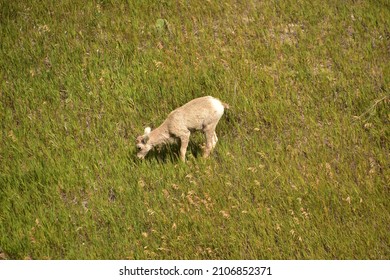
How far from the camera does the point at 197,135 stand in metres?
9.16

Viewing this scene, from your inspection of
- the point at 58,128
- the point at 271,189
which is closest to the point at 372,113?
the point at 271,189

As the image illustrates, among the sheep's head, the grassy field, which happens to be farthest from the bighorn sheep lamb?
the grassy field

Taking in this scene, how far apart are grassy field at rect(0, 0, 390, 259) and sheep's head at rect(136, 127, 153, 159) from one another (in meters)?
0.17

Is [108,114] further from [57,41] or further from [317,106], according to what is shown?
[317,106]

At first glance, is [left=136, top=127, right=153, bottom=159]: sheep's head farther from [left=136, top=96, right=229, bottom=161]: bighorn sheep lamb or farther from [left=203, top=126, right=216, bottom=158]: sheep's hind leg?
[left=203, top=126, right=216, bottom=158]: sheep's hind leg

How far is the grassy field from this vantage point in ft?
23.7

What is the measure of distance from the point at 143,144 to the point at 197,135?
1.05m

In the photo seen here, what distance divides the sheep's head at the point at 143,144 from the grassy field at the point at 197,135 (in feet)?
0.56

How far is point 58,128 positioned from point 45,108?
2.17 feet

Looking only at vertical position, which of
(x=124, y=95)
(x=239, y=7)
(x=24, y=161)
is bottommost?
(x=24, y=161)

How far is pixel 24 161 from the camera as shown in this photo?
8.72 meters

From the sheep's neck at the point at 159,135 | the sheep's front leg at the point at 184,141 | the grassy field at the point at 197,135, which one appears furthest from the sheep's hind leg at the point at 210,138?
the sheep's neck at the point at 159,135

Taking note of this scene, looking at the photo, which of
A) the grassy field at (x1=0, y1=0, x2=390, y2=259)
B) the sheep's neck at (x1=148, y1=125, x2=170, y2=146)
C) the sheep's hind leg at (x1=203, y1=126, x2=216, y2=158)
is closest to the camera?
the grassy field at (x1=0, y1=0, x2=390, y2=259)

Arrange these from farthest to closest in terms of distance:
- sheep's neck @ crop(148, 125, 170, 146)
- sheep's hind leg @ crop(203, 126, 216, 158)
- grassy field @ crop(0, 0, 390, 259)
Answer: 1. sheep's neck @ crop(148, 125, 170, 146)
2. sheep's hind leg @ crop(203, 126, 216, 158)
3. grassy field @ crop(0, 0, 390, 259)
